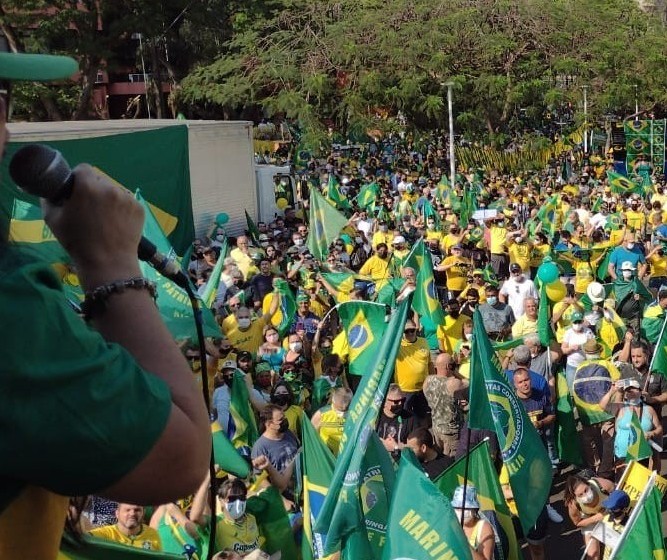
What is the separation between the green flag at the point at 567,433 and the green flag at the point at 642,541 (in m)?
2.66

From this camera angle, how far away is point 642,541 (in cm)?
482

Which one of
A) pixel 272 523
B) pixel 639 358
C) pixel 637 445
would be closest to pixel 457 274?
pixel 639 358

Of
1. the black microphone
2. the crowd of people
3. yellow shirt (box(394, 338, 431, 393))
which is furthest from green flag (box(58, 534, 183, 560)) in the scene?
yellow shirt (box(394, 338, 431, 393))

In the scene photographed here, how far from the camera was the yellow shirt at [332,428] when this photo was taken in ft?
22.0

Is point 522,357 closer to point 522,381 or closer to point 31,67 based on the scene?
point 522,381

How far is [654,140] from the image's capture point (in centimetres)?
2609

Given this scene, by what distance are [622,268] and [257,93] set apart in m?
18.7

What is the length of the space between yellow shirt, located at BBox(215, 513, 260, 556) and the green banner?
9.29 meters

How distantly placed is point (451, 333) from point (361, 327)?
1.25 meters

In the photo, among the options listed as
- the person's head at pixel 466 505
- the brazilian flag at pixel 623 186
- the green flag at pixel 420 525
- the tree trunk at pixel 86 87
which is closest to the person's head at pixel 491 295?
the person's head at pixel 466 505

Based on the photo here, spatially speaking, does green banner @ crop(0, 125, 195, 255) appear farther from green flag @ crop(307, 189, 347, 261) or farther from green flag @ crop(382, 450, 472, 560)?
green flag @ crop(382, 450, 472, 560)

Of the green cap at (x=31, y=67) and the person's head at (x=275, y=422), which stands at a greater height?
the green cap at (x=31, y=67)

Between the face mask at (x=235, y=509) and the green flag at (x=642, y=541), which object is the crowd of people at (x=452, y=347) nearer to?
the face mask at (x=235, y=509)

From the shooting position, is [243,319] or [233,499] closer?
[233,499]
